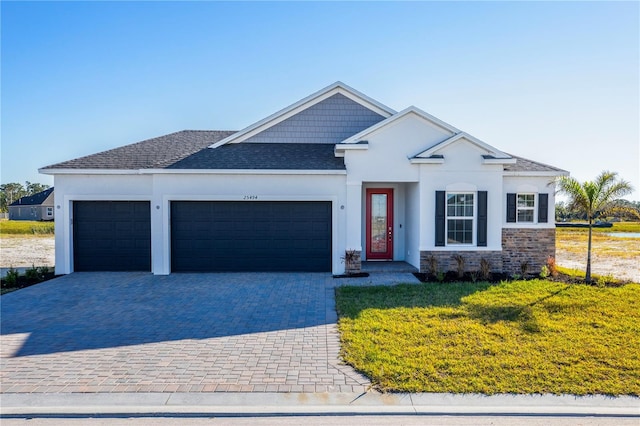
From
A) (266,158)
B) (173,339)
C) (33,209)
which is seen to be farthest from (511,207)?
(33,209)

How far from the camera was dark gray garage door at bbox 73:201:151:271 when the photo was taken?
12.7 metres

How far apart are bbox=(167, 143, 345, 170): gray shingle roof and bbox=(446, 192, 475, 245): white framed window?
3.73m

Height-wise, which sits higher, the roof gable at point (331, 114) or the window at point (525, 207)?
the roof gable at point (331, 114)

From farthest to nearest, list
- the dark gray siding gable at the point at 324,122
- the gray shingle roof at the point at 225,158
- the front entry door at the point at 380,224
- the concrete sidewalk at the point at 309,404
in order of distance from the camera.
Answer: the dark gray siding gable at the point at 324,122, the front entry door at the point at 380,224, the gray shingle roof at the point at 225,158, the concrete sidewalk at the point at 309,404

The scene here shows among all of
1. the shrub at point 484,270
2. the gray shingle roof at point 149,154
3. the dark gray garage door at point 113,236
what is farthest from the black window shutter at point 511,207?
the dark gray garage door at point 113,236

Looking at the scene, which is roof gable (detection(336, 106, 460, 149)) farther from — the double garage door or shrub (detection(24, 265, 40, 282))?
shrub (detection(24, 265, 40, 282))

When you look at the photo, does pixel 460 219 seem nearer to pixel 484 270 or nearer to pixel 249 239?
pixel 484 270

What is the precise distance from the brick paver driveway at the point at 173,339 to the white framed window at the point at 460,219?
459cm

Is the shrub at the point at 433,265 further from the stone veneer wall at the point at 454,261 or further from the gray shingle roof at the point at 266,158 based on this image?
the gray shingle roof at the point at 266,158

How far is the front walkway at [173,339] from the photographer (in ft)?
16.5

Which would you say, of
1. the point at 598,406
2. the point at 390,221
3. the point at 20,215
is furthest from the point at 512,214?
the point at 20,215

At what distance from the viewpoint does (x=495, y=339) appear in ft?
20.7

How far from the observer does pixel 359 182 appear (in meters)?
12.4

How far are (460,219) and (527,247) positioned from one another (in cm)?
256
